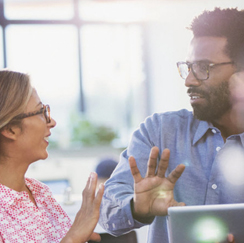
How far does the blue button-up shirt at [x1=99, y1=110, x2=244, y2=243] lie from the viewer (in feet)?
5.49

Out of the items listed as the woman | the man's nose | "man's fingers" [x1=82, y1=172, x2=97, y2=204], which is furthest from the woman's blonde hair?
the man's nose

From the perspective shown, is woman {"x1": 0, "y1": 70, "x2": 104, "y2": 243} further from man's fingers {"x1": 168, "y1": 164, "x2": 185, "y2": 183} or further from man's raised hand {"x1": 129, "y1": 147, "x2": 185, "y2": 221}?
man's fingers {"x1": 168, "y1": 164, "x2": 185, "y2": 183}

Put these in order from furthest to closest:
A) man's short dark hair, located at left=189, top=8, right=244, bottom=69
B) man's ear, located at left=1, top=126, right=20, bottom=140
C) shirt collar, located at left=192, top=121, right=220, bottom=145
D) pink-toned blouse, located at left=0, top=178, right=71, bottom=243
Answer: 1. man's short dark hair, located at left=189, top=8, right=244, bottom=69
2. shirt collar, located at left=192, top=121, right=220, bottom=145
3. man's ear, located at left=1, top=126, right=20, bottom=140
4. pink-toned blouse, located at left=0, top=178, right=71, bottom=243

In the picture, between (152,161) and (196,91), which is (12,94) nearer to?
(152,161)

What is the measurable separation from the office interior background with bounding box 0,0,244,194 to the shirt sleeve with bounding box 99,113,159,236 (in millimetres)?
4759

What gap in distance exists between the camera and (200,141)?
1825mm

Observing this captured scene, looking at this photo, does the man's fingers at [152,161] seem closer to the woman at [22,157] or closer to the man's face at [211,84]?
the woman at [22,157]

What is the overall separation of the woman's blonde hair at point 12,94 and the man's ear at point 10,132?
0.02 meters

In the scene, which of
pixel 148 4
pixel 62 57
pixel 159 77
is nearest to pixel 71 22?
pixel 62 57

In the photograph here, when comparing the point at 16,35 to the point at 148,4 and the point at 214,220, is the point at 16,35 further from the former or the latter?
the point at 214,220

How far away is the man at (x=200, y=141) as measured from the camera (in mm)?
1644

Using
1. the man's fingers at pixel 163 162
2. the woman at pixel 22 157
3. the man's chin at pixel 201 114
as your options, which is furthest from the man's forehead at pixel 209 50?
the woman at pixel 22 157

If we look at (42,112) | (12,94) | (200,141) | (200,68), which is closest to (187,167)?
(200,141)

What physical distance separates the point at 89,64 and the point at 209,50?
579cm
